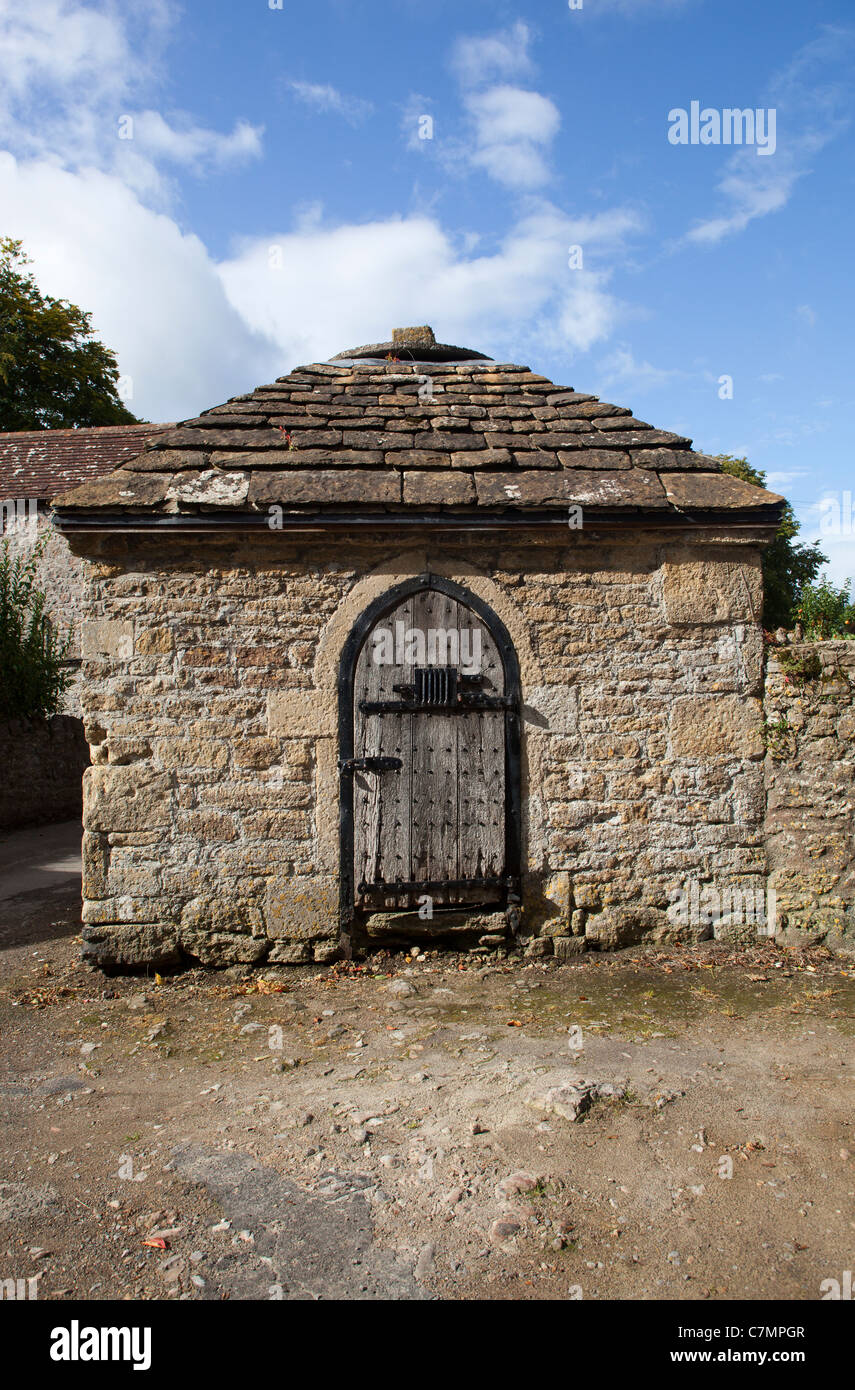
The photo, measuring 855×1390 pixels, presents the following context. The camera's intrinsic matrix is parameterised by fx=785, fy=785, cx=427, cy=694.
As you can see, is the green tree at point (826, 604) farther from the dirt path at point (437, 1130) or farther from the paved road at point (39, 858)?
the paved road at point (39, 858)

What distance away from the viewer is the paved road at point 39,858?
768 centimetres

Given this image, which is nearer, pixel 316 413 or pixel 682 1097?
pixel 682 1097

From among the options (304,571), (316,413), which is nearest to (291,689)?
(304,571)

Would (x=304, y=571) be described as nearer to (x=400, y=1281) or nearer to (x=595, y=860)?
(x=595, y=860)

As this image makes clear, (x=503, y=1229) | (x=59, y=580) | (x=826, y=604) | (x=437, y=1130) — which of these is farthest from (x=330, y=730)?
(x=59, y=580)

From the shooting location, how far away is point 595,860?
5090mm

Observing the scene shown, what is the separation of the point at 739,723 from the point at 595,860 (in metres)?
1.31

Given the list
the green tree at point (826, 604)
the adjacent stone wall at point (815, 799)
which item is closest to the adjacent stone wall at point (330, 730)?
the adjacent stone wall at point (815, 799)

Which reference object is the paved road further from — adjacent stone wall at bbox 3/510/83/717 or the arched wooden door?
the arched wooden door

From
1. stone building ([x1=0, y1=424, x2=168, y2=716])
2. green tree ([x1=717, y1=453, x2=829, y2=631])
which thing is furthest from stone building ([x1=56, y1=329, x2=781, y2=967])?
green tree ([x1=717, y1=453, x2=829, y2=631])

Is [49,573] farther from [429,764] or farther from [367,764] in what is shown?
[429,764]

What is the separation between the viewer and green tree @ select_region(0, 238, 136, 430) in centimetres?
2023

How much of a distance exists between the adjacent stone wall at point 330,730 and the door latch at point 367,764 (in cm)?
11

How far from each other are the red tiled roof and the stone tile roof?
9701mm
